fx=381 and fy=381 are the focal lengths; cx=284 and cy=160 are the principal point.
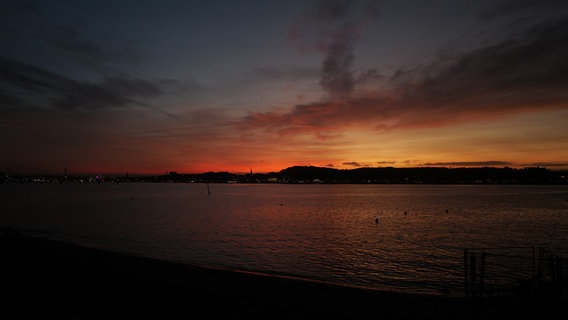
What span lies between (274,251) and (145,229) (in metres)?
26.1

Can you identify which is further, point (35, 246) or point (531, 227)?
point (531, 227)

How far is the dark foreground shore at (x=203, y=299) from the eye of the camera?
1478 cm

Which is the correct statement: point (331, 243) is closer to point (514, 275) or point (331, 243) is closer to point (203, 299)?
point (514, 275)

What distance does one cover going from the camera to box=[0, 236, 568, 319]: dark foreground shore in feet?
48.5

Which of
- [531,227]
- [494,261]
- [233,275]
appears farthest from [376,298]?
[531,227]

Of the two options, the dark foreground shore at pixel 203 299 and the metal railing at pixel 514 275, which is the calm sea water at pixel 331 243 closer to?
the metal railing at pixel 514 275

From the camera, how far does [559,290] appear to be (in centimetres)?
1848

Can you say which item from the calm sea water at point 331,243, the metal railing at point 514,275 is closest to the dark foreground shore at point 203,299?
the metal railing at point 514,275

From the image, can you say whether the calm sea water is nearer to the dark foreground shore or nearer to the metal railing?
the metal railing

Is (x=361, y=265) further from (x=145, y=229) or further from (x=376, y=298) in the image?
(x=145, y=229)

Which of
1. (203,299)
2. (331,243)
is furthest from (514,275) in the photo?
(203,299)

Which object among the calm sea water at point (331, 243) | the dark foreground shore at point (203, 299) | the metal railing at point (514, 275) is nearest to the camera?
the dark foreground shore at point (203, 299)

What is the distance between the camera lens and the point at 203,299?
54.6 ft

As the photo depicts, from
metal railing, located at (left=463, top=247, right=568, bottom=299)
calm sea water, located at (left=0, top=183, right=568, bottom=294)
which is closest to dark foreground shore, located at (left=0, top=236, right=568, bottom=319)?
metal railing, located at (left=463, top=247, right=568, bottom=299)
